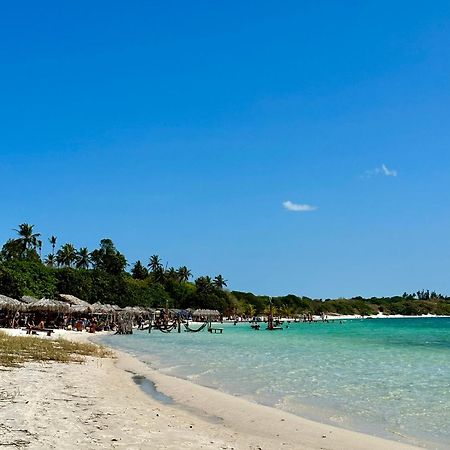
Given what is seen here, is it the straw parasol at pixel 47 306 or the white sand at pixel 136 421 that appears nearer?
the white sand at pixel 136 421

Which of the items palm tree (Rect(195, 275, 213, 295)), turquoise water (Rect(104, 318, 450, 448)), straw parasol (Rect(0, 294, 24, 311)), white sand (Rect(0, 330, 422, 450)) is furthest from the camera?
palm tree (Rect(195, 275, 213, 295))

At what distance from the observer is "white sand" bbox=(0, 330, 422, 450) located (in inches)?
279

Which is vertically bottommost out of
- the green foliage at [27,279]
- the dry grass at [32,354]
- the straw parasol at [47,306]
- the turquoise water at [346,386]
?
the turquoise water at [346,386]

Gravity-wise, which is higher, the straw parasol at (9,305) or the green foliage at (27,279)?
the green foliage at (27,279)

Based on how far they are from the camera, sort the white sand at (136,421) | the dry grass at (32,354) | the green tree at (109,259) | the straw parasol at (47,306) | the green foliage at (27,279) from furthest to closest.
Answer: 1. the green tree at (109,259)
2. the green foliage at (27,279)
3. the straw parasol at (47,306)
4. the dry grass at (32,354)
5. the white sand at (136,421)

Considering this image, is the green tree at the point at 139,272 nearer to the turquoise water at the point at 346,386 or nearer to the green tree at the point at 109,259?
the green tree at the point at 109,259

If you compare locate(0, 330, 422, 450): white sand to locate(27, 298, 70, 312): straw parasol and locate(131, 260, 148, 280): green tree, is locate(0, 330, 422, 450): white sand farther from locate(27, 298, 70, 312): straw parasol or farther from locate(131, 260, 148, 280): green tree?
locate(131, 260, 148, 280): green tree

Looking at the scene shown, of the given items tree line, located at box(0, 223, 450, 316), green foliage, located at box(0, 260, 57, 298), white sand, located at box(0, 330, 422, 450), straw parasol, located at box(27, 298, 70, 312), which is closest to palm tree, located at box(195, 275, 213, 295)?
tree line, located at box(0, 223, 450, 316)

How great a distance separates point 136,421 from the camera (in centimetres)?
857

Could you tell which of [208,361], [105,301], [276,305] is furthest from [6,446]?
[276,305]

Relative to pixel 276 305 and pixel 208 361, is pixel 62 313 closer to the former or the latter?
pixel 208 361

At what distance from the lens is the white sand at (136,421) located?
707 cm

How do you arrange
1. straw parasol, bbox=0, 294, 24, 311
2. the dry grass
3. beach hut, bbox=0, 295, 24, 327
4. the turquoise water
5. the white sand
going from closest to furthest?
the white sand, the turquoise water, the dry grass, straw parasol, bbox=0, 294, 24, 311, beach hut, bbox=0, 295, 24, 327

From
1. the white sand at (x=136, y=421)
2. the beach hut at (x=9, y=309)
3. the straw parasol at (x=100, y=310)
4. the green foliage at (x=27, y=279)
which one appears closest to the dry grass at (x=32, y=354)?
the white sand at (x=136, y=421)
